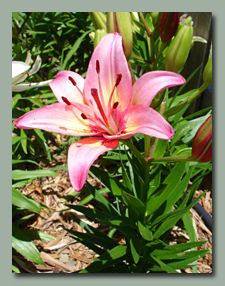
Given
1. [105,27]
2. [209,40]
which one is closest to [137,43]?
[209,40]

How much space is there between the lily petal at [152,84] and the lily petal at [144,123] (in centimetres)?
2

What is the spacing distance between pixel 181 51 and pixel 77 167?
0.31 metres

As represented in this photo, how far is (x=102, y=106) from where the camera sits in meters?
0.59

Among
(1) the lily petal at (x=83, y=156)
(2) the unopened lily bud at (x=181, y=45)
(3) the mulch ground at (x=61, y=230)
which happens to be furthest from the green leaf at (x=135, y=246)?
(2) the unopened lily bud at (x=181, y=45)

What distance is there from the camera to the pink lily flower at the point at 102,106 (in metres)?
0.51

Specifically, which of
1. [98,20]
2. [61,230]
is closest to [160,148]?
[98,20]

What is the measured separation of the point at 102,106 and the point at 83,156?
5.5 inches

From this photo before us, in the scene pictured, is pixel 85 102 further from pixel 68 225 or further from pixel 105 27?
pixel 68 225

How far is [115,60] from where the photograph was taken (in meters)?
0.58

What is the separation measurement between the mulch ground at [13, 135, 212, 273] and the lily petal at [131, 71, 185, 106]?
20.9 inches

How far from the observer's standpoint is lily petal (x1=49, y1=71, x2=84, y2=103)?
2.01 ft

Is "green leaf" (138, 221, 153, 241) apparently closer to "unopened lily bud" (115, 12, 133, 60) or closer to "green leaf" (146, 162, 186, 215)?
"green leaf" (146, 162, 186, 215)

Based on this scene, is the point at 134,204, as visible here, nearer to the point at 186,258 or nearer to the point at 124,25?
the point at 186,258

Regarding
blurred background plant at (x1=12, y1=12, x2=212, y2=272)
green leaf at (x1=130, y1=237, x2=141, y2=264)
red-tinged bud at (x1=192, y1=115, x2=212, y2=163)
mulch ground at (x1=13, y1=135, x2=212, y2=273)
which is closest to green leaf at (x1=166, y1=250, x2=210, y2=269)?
blurred background plant at (x1=12, y1=12, x2=212, y2=272)
